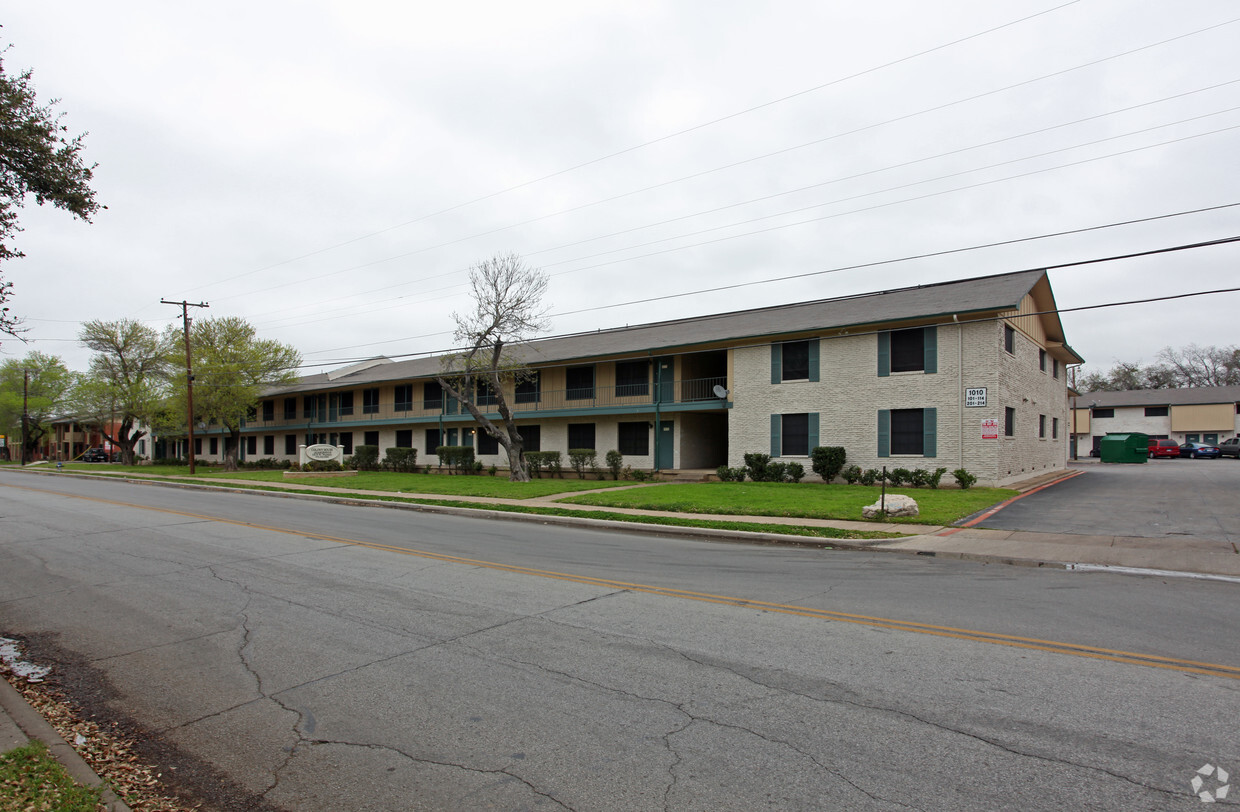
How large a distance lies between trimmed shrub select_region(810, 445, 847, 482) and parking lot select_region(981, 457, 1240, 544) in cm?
587

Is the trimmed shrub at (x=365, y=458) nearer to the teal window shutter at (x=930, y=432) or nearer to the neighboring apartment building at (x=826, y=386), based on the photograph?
the neighboring apartment building at (x=826, y=386)

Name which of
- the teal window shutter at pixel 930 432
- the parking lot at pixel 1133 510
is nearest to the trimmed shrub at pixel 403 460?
the teal window shutter at pixel 930 432

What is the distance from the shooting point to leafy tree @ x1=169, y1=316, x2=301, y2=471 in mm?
42781

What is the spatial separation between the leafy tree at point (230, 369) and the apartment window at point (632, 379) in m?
26.5

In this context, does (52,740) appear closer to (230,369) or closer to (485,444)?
(485,444)

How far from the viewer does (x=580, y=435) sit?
105 ft

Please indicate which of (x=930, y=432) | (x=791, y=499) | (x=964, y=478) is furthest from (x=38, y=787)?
(x=930, y=432)

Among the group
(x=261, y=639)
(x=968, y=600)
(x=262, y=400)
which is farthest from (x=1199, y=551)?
(x=262, y=400)

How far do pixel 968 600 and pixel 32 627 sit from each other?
9947 millimetres

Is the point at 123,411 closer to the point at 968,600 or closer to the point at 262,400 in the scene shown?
Answer: the point at 262,400

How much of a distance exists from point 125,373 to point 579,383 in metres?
43.0

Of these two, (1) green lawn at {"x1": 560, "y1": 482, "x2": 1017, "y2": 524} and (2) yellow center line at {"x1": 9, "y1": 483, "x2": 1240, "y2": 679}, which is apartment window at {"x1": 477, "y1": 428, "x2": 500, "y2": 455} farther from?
(2) yellow center line at {"x1": 9, "y1": 483, "x2": 1240, "y2": 679}

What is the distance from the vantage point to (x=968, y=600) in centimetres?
731

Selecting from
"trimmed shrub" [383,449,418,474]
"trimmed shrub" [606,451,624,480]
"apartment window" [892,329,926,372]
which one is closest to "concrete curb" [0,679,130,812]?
"apartment window" [892,329,926,372]
